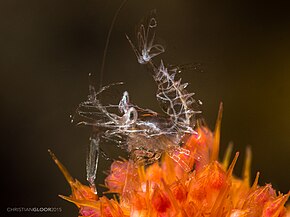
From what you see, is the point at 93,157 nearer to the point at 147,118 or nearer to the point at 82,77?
the point at 147,118

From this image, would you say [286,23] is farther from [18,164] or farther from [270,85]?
[18,164]

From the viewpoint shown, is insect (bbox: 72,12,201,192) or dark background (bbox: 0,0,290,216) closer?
insect (bbox: 72,12,201,192)

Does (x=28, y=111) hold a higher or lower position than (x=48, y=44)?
lower

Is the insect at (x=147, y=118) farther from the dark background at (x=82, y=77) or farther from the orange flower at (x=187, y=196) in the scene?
the dark background at (x=82, y=77)

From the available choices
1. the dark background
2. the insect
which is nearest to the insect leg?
the insect

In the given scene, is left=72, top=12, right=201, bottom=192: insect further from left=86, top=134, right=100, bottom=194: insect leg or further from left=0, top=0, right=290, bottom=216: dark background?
left=0, top=0, right=290, bottom=216: dark background

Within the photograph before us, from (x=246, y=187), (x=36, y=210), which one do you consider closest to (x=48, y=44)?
(x=36, y=210)

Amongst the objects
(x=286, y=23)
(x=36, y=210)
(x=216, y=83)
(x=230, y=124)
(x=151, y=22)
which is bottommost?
(x=36, y=210)
